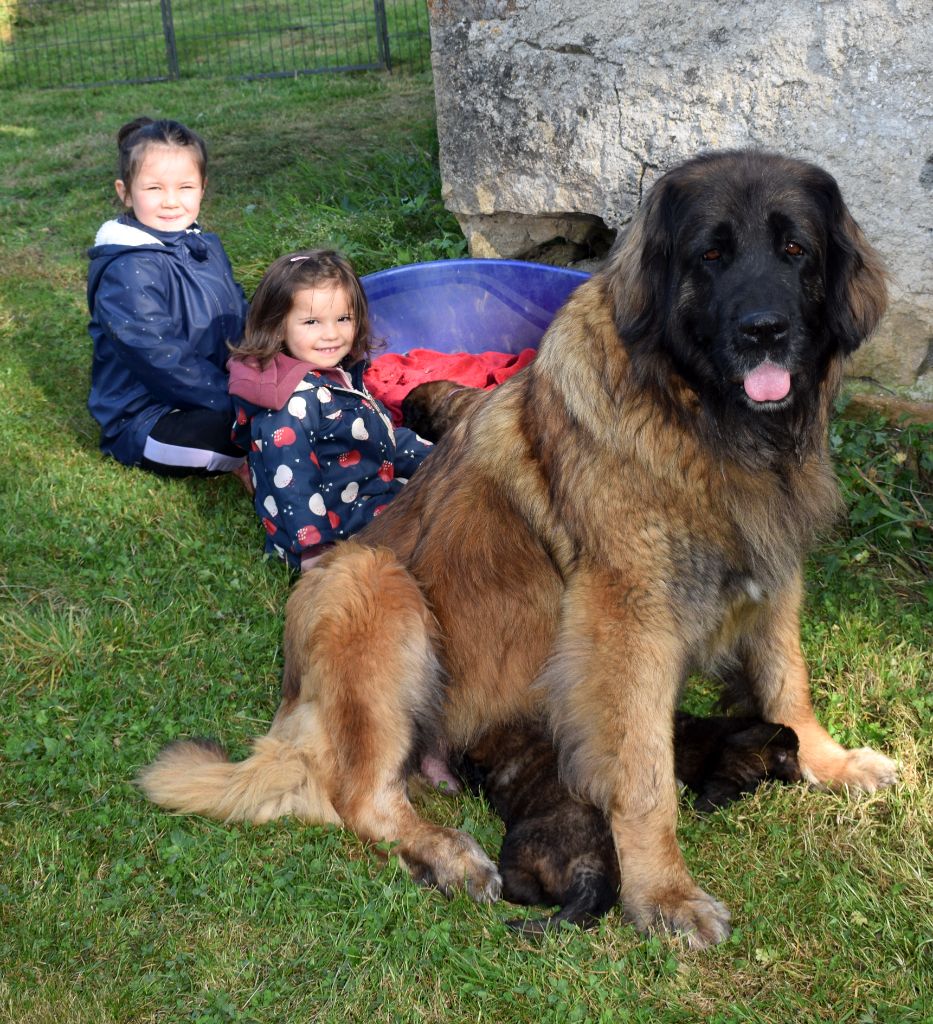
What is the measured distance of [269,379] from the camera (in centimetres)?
396

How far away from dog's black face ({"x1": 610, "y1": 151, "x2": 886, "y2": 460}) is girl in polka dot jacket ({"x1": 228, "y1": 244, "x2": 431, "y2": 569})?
1.54 metres

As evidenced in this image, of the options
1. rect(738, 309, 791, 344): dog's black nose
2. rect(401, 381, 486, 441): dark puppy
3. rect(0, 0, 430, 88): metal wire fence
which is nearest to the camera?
rect(738, 309, 791, 344): dog's black nose

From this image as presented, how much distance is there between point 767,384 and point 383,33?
31.9 feet

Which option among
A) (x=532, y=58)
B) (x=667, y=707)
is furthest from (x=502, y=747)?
(x=532, y=58)

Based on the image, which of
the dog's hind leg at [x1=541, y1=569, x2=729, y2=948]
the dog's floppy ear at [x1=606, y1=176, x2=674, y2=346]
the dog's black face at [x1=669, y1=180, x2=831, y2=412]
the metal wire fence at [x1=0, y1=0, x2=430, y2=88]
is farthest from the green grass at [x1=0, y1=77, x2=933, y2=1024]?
the metal wire fence at [x1=0, y1=0, x2=430, y2=88]

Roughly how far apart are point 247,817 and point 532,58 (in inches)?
129

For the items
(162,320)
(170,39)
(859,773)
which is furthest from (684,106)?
(170,39)

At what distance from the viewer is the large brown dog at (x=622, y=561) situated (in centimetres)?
258

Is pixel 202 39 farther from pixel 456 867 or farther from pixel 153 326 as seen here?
pixel 456 867

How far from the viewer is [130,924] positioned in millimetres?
2672

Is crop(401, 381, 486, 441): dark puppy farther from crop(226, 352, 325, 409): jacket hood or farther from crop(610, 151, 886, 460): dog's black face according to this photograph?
crop(610, 151, 886, 460): dog's black face

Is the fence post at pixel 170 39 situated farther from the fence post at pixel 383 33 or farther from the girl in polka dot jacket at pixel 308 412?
the girl in polka dot jacket at pixel 308 412

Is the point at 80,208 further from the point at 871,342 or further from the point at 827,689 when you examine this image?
the point at 827,689

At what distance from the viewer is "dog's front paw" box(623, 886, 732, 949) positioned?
2.55m
